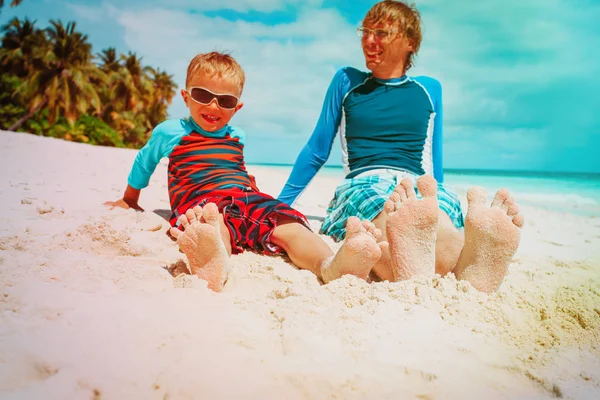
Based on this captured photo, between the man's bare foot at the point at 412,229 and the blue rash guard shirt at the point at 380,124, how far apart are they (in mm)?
833

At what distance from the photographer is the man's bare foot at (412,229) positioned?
1.48 meters

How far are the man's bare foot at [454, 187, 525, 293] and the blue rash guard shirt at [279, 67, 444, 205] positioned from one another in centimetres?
91

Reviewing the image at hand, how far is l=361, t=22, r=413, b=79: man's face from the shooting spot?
2377 mm

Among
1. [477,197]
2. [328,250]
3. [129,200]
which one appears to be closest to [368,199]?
[328,250]

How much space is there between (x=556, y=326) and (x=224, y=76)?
1.90 metres

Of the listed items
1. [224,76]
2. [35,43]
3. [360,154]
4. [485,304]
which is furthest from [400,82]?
[35,43]

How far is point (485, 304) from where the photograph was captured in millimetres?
1378

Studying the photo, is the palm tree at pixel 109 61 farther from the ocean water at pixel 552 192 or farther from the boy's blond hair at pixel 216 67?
the boy's blond hair at pixel 216 67

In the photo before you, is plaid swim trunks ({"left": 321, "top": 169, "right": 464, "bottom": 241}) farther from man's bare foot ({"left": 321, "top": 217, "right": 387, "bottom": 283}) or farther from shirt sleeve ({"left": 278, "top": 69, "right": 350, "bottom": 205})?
man's bare foot ({"left": 321, "top": 217, "right": 387, "bottom": 283})

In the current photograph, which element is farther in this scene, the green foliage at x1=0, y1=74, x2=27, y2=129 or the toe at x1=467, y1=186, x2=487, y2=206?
the green foliage at x1=0, y1=74, x2=27, y2=129

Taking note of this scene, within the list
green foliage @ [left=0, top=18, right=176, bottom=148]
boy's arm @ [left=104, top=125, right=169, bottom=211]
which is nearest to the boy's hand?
boy's arm @ [left=104, top=125, right=169, bottom=211]

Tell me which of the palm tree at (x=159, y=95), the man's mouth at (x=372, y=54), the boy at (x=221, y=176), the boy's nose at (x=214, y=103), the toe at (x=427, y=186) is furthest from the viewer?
the palm tree at (x=159, y=95)

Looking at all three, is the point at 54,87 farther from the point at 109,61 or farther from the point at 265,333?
the point at 265,333

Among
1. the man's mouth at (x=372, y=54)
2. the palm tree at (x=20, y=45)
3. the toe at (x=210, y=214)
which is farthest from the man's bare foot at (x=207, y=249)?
the palm tree at (x=20, y=45)
